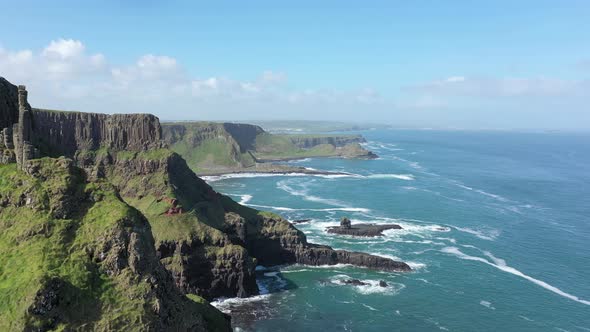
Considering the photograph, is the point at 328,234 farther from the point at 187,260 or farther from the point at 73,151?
the point at 73,151

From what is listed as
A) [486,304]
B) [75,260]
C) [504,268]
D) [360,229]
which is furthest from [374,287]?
[75,260]

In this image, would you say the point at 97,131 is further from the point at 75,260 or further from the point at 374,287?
the point at 75,260

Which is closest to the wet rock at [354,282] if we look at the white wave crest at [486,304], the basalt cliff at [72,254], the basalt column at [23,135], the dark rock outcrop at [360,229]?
the white wave crest at [486,304]

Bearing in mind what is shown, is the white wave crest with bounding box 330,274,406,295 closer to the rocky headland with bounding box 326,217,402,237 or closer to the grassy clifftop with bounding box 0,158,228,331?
the rocky headland with bounding box 326,217,402,237

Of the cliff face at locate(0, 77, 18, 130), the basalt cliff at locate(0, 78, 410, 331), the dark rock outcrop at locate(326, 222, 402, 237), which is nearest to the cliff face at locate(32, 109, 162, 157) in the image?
the cliff face at locate(0, 77, 18, 130)

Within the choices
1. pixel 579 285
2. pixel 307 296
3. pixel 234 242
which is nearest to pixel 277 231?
pixel 234 242

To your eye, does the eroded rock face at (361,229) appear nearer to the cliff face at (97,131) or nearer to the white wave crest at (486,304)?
the white wave crest at (486,304)

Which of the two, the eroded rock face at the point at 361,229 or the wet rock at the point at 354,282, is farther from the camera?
the eroded rock face at the point at 361,229
